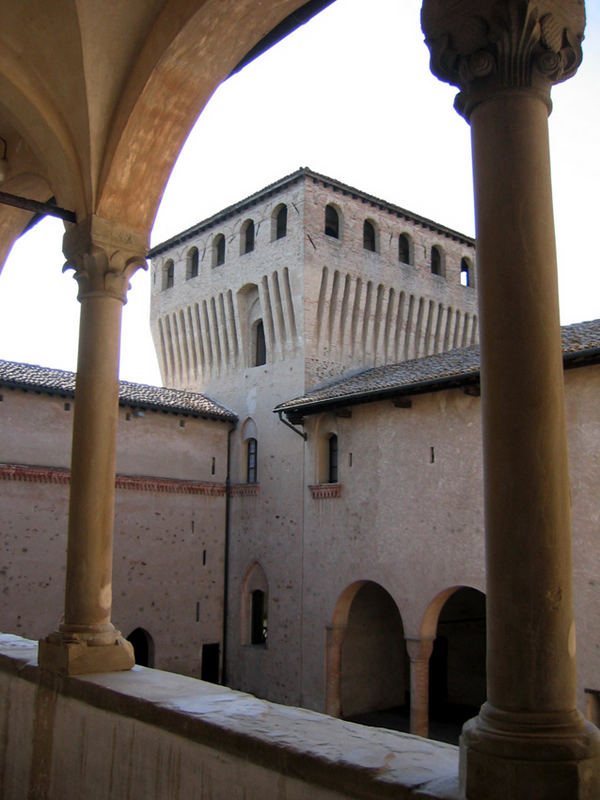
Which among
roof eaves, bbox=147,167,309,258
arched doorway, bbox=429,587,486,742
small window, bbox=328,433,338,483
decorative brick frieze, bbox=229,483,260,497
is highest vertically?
roof eaves, bbox=147,167,309,258

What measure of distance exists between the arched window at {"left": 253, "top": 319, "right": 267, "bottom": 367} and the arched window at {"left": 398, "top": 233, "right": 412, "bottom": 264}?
4.38 metres

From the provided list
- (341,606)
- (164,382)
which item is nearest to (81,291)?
(341,606)

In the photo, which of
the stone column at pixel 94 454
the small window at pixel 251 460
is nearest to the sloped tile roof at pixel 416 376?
the small window at pixel 251 460

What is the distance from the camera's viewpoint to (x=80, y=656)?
4.55 metres

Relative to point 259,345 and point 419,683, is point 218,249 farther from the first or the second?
point 419,683

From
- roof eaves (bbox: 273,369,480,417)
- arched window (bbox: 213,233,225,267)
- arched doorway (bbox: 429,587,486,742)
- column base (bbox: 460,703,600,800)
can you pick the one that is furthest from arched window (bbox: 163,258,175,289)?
column base (bbox: 460,703,600,800)

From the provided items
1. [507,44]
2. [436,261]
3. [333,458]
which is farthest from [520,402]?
[436,261]

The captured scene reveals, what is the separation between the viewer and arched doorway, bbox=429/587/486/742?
17.2 metres

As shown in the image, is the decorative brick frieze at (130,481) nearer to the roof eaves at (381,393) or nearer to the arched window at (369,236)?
the roof eaves at (381,393)

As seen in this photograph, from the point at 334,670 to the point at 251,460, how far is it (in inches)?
224

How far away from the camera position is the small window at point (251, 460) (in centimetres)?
1892

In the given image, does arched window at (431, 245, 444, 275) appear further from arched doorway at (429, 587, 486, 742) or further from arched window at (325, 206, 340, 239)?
arched doorway at (429, 587, 486, 742)

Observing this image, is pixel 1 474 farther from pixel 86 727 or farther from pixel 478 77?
pixel 478 77

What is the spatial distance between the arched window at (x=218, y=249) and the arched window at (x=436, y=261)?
5984 millimetres
